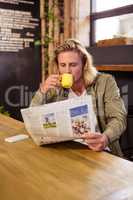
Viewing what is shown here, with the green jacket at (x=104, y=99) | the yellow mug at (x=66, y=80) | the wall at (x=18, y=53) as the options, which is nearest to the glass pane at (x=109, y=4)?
the wall at (x=18, y=53)

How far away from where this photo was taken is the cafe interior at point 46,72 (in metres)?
0.88

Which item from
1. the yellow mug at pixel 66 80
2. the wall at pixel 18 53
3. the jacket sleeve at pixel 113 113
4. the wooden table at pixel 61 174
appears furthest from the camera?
the wall at pixel 18 53

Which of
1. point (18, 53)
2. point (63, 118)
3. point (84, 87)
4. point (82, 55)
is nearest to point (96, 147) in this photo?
point (63, 118)

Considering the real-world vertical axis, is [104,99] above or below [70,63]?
below

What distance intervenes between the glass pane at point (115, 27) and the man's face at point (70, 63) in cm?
170

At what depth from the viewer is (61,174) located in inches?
34.9

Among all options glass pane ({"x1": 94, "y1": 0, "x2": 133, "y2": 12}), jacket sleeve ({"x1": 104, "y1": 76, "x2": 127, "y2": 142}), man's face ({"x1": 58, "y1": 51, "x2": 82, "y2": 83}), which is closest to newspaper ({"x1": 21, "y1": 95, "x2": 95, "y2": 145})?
jacket sleeve ({"x1": 104, "y1": 76, "x2": 127, "y2": 142})

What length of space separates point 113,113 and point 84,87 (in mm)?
294

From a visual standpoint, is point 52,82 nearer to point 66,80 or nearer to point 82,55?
point 66,80

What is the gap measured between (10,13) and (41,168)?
308 centimetres

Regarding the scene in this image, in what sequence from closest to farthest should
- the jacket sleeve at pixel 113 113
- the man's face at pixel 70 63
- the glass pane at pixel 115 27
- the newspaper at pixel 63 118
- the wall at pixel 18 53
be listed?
the newspaper at pixel 63 118 < the jacket sleeve at pixel 113 113 < the man's face at pixel 70 63 < the glass pane at pixel 115 27 < the wall at pixel 18 53

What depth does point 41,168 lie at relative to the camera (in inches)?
37.0

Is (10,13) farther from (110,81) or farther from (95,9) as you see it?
(110,81)

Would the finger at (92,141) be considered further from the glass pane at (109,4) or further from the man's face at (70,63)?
the glass pane at (109,4)
